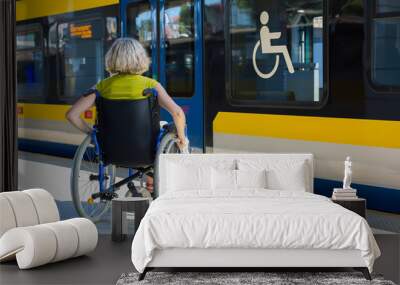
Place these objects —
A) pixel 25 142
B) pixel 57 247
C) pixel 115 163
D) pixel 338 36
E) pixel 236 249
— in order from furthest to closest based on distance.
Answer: pixel 25 142 < pixel 115 163 < pixel 338 36 < pixel 57 247 < pixel 236 249

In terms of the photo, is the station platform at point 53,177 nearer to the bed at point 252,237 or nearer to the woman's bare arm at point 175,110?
the woman's bare arm at point 175,110

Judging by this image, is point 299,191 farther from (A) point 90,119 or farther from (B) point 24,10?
(B) point 24,10

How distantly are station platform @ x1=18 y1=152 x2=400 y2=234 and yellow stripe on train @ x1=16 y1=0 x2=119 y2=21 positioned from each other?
52.9 inches

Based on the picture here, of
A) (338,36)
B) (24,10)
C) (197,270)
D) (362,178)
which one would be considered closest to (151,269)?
(197,270)

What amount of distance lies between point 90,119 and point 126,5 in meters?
1.05

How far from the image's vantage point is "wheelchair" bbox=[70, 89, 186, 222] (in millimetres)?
6824

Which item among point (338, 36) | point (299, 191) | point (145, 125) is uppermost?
point (338, 36)

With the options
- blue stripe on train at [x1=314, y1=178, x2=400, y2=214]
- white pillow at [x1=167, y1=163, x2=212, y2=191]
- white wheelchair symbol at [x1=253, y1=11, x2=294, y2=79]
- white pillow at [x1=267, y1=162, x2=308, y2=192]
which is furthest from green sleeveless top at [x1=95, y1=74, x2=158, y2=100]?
blue stripe on train at [x1=314, y1=178, x2=400, y2=214]

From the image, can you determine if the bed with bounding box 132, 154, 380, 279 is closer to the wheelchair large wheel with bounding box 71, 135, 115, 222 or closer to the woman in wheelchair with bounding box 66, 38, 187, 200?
the woman in wheelchair with bounding box 66, 38, 187, 200

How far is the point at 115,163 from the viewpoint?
694cm

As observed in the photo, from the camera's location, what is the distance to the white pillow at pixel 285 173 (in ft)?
20.2

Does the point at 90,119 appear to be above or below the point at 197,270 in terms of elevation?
above

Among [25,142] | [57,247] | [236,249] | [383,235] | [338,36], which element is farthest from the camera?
[25,142]

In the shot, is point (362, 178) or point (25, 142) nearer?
point (362, 178)
